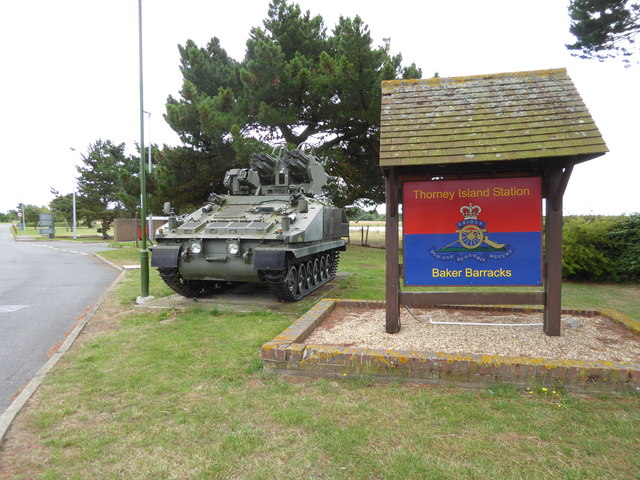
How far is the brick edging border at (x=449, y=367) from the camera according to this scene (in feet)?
13.3

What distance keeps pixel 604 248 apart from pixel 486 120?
30.0ft

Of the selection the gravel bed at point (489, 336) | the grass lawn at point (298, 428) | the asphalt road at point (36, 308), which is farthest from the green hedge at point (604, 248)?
the asphalt road at point (36, 308)

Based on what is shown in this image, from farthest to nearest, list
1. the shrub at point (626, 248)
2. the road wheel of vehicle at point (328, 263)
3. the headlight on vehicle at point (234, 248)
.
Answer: the shrub at point (626, 248)
the road wheel of vehicle at point (328, 263)
the headlight on vehicle at point (234, 248)

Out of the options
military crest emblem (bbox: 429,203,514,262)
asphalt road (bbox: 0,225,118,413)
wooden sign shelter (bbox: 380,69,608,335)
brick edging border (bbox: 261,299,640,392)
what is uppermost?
wooden sign shelter (bbox: 380,69,608,335)

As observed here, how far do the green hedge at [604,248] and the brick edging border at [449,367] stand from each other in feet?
28.6

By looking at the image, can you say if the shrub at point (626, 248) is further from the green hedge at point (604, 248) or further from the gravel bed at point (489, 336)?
the gravel bed at point (489, 336)

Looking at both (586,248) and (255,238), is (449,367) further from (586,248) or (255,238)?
(586,248)

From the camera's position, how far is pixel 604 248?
Result: 40.6 feet

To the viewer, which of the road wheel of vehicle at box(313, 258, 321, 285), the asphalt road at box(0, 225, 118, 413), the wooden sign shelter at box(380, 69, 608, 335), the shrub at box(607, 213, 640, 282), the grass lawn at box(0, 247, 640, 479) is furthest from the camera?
the shrub at box(607, 213, 640, 282)

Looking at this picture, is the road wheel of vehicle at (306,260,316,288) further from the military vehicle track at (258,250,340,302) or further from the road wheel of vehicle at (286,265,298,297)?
the road wheel of vehicle at (286,265,298,297)

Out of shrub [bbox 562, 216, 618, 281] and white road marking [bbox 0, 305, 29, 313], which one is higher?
shrub [bbox 562, 216, 618, 281]

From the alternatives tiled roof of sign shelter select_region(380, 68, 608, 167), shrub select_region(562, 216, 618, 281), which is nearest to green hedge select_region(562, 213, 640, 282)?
shrub select_region(562, 216, 618, 281)

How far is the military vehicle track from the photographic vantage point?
7977 millimetres

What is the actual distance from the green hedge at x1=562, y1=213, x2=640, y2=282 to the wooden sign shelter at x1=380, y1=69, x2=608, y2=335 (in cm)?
737
